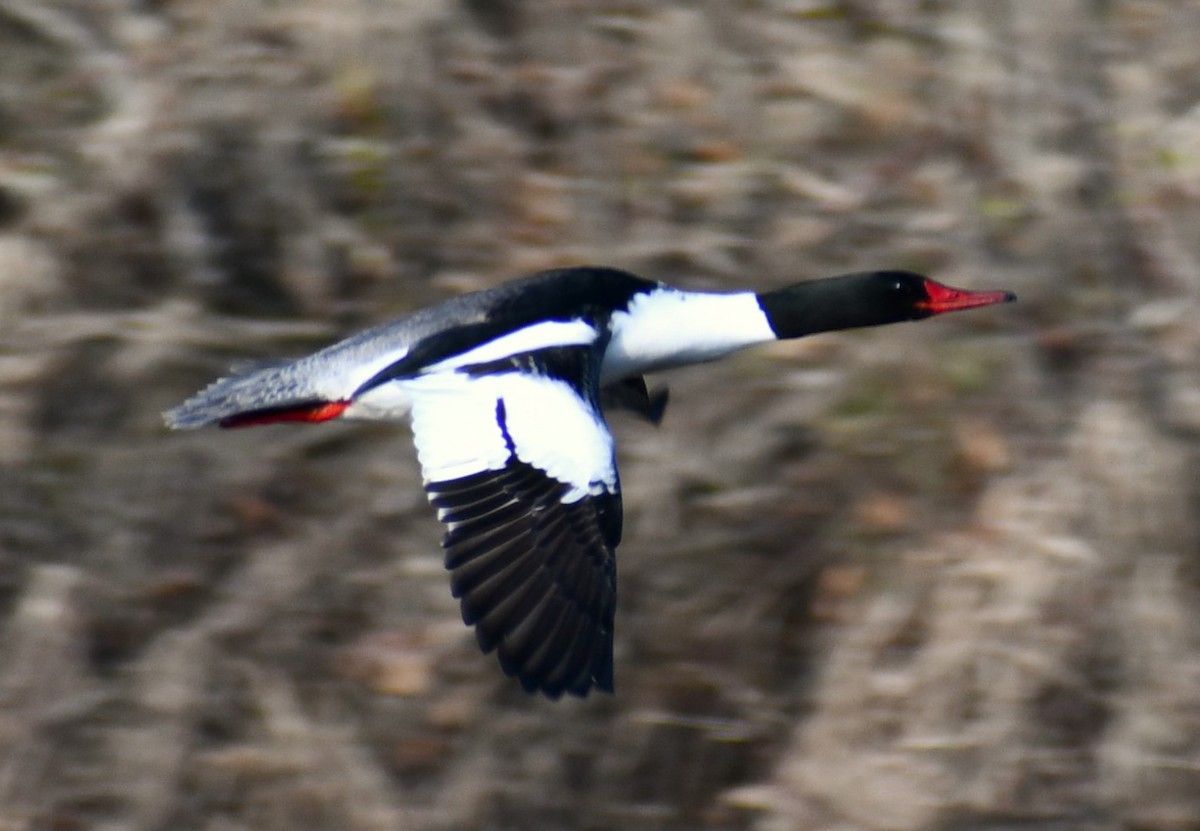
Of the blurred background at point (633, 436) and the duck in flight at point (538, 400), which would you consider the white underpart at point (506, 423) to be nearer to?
the duck in flight at point (538, 400)

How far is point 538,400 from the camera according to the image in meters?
3.66

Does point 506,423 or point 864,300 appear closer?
point 506,423

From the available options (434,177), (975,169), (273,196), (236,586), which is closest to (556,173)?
(434,177)

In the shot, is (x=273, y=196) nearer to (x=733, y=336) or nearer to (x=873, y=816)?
(x=733, y=336)

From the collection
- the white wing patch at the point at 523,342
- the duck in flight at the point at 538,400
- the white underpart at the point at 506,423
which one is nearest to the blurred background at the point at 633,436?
the duck in flight at the point at 538,400

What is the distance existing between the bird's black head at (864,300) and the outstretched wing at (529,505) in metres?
→ 0.78

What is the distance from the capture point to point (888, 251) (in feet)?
18.4

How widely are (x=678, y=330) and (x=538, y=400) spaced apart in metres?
0.64

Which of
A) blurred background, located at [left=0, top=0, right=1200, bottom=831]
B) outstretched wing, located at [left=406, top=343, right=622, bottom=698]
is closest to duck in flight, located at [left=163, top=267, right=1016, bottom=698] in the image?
outstretched wing, located at [left=406, top=343, right=622, bottom=698]

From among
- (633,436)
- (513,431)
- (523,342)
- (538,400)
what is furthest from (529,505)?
(633,436)

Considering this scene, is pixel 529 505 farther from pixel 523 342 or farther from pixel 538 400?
pixel 523 342

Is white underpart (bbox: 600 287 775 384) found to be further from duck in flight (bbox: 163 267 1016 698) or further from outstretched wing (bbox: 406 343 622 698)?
outstretched wing (bbox: 406 343 622 698)

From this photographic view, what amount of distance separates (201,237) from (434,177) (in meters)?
0.72

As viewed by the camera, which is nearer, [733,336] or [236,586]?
[733,336]
